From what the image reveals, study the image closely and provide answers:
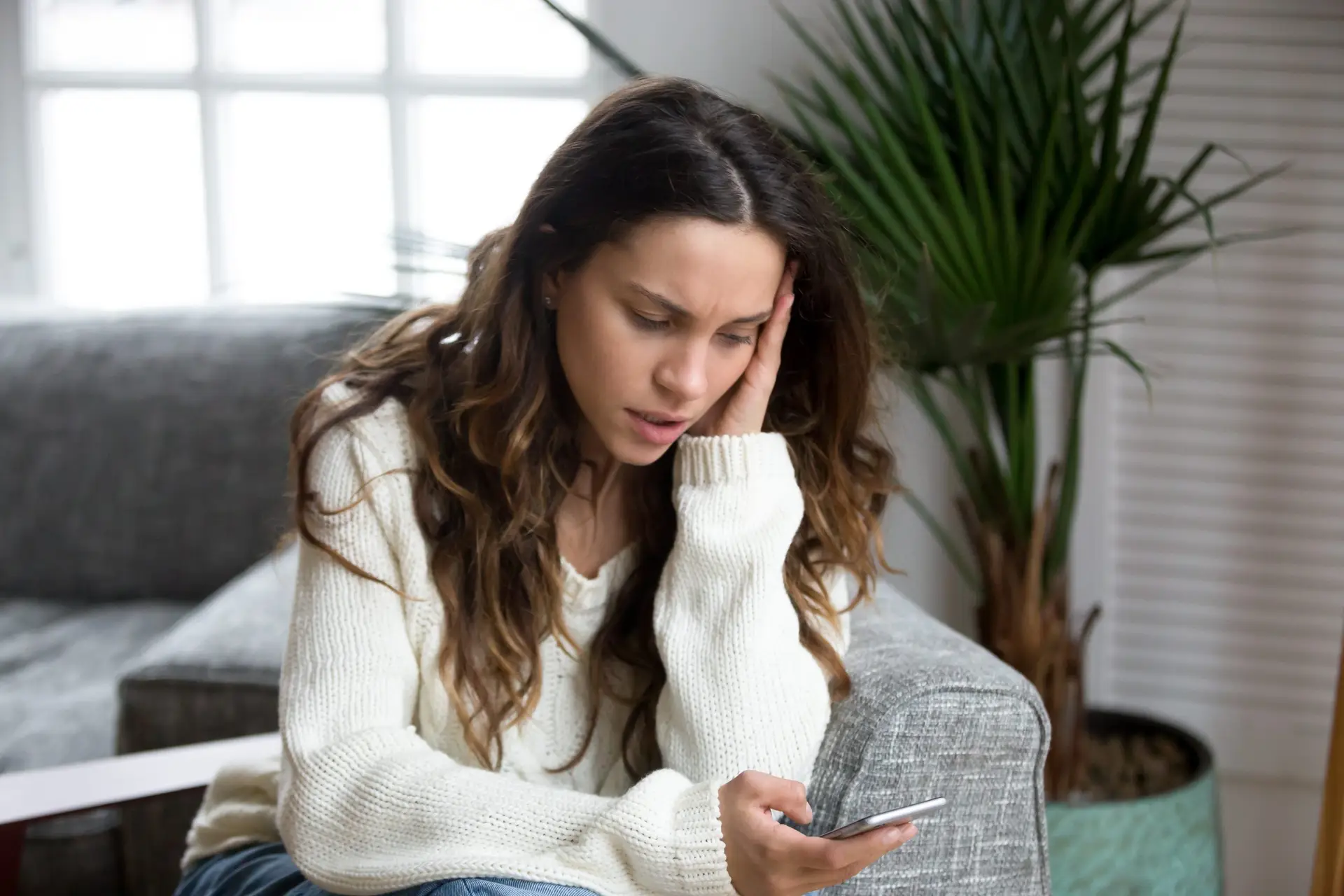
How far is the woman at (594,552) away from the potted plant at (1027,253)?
25 cm

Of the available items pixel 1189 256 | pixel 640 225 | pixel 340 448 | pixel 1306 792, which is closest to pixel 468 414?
pixel 340 448

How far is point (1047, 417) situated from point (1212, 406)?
0.80ft

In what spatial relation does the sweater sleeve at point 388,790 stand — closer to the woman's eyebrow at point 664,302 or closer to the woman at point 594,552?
the woman at point 594,552

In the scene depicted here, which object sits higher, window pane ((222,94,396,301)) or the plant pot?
window pane ((222,94,396,301))

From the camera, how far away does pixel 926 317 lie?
1.53 m

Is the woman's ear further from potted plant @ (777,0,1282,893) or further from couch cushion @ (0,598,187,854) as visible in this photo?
couch cushion @ (0,598,187,854)

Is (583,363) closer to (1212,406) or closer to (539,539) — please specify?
(539,539)

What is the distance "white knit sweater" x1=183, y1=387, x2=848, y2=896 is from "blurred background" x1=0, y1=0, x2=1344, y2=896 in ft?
2.19

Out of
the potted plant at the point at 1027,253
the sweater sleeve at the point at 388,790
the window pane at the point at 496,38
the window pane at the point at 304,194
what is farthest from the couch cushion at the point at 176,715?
the window pane at the point at 496,38

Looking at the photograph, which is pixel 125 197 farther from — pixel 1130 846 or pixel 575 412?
pixel 1130 846

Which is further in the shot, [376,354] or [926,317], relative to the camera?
[926,317]

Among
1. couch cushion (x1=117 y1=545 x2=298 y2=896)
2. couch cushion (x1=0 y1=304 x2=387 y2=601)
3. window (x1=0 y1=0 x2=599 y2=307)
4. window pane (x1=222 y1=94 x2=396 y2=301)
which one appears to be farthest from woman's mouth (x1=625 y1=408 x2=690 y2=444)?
window pane (x1=222 y1=94 x2=396 y2=301)

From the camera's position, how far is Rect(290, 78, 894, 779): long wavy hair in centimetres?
113

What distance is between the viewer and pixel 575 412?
1311mm
